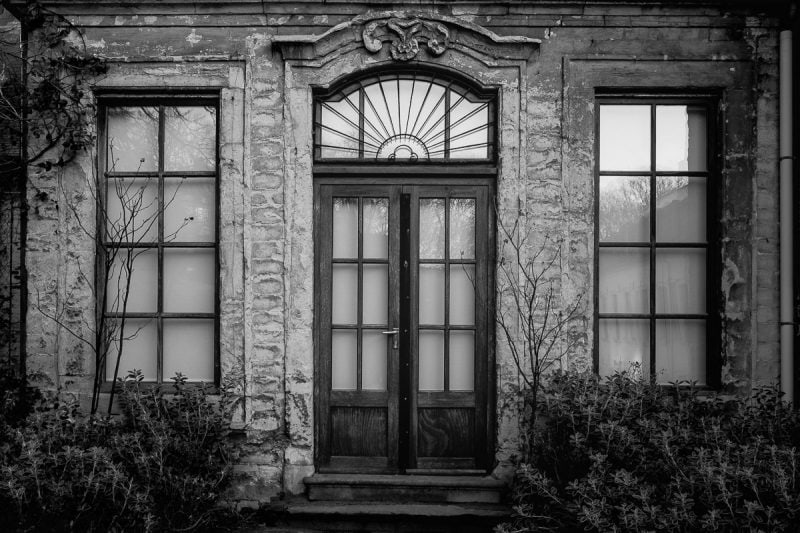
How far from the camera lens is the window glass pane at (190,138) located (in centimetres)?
467

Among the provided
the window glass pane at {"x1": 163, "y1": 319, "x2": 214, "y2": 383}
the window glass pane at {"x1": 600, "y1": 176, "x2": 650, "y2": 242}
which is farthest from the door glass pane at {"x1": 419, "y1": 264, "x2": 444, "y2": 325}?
the window glass pane at {"x1": 163, "y1": 319, "x2": 214, "y2": 383}

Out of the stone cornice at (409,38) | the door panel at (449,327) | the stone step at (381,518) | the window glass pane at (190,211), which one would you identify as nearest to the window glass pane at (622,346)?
the door panel at (449,327)

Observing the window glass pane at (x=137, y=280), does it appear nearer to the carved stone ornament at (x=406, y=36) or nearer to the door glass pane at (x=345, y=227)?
the door glass pane at (x=345, y=227)

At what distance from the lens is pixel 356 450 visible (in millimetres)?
4555

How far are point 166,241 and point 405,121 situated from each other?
221 cm

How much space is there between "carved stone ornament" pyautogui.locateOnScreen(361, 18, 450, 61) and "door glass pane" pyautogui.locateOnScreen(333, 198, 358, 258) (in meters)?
1.23

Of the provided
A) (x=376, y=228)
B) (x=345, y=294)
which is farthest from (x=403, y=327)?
(x=376, y=228)

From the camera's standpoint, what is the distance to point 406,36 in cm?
450

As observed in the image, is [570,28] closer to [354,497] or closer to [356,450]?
[356,450]

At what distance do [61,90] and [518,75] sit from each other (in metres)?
3.65

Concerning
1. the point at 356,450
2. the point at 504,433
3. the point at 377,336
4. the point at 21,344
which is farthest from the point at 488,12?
the point at 21,344

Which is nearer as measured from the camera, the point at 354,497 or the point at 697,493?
the point at 697,493

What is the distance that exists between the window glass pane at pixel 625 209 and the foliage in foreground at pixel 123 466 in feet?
11.2

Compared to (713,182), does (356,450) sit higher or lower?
lower
